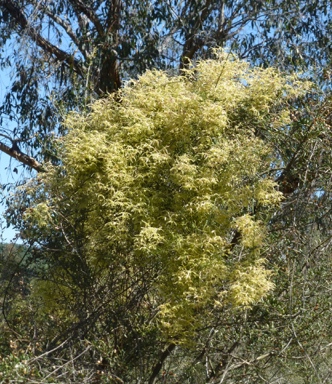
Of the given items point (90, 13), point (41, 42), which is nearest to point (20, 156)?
point (41, 42)

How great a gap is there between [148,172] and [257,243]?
3.09 ft

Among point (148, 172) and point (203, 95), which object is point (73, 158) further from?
point (203, 95)

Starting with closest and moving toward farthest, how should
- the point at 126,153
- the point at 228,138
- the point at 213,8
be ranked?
the point at 126,153 < the point at 228,138 < the point at 213,8

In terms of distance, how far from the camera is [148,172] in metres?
5.32

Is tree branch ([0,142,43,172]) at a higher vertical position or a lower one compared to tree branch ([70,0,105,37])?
lower

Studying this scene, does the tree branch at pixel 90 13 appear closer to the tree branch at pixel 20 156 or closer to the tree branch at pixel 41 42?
the tree branch at pixel 41 42

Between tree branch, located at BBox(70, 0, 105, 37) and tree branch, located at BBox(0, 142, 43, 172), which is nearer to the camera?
tree branch, located at BBox(70, 0, 105, 37)

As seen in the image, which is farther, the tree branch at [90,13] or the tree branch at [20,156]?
the tree branch at [20,156]

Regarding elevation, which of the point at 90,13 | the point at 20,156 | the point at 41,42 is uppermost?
the point at 90,13

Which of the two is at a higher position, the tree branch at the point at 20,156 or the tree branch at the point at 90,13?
the tree branch at the point at 90,13

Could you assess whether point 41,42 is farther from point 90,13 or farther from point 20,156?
point 20,156

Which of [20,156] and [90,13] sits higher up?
[90,13]

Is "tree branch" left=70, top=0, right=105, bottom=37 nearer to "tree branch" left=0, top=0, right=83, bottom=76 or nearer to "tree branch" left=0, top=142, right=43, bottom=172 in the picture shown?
"tree branch" left=0, top=0, right=83, bottom=76

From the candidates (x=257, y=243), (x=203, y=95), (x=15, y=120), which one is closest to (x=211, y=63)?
(x=203, y=95)
